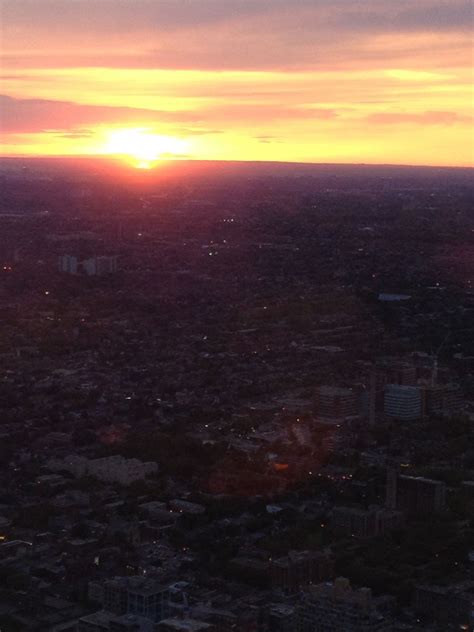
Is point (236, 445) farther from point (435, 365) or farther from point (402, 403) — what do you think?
point (435, 365)

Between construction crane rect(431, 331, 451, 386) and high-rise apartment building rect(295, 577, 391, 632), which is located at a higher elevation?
high-rise apartment building rect(295, 577, 391, 632)

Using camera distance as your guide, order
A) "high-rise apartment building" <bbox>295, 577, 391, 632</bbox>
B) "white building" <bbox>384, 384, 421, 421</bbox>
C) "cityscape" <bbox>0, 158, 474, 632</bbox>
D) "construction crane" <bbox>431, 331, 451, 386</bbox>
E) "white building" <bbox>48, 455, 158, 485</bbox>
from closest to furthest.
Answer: "high-rise apartment building" <bbox>295, 577, 391, 632</bbox>
"cityscape" <bbox>0, 158, 474, 632</bbox>
"white building" <bbox>48, 455, 158, 485</bbox>
"white building" <bbox>384, 384, 421, 421</bbox>
"construction crane" <bbox>431, 331, 451, 386</bbox>

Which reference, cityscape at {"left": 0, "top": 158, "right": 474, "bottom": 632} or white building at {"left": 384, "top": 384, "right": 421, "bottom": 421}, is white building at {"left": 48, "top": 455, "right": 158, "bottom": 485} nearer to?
cityscape at {"left": 0, "top": 158, "right": 474, "bottom": 632}

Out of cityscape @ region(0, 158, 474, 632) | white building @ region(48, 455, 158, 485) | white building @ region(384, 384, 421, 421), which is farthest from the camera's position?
white building @ region(384, 384, 421, 421)

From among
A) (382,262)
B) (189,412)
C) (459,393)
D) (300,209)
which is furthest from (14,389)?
(300,209)

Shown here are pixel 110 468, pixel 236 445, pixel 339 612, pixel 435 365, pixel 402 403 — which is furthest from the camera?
pixel 435 365

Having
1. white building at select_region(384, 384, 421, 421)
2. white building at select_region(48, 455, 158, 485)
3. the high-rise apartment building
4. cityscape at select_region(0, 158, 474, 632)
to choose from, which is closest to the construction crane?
cityscape at select_region(0, 158, 474, 632)

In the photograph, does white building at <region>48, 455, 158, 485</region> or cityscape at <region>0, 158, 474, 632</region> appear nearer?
cityscape at <region>0, 158, 474, 632</region>

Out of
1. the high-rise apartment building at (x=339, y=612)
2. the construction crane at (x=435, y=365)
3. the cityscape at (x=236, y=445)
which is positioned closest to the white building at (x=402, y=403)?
the cityscape at (x=236, y=445)

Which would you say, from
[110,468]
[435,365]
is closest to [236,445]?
[110,468]

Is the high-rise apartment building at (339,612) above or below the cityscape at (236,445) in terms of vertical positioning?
above

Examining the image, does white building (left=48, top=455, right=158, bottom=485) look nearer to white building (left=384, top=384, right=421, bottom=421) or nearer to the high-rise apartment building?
white building (left=384, top=384, right=421, bottom=421)

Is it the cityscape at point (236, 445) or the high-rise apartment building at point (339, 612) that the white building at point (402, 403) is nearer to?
the cityscape at point (236, 445)

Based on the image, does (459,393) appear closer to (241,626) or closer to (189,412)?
(189,412)
